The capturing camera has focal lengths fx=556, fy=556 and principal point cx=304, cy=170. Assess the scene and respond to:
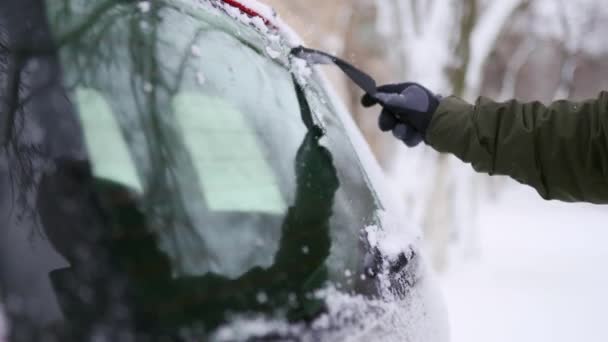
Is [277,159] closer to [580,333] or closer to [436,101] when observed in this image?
[436,101]

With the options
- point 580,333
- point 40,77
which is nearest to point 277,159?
point 40,77

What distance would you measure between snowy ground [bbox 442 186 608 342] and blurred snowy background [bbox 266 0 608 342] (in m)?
0.02

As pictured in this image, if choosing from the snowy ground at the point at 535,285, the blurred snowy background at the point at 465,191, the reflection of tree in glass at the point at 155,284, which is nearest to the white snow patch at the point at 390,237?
the reflection of tree in glass at the point at 155,284

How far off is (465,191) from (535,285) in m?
3.19

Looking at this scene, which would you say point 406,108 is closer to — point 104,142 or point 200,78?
point 200,78

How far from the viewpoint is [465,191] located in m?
10.4

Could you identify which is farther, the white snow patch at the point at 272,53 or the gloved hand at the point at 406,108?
the gloved hand at the point at 406,108

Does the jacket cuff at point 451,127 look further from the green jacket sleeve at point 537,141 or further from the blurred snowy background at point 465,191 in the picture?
the blurred snowy background at point 465,191

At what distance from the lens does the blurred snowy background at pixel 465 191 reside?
532 centimetres

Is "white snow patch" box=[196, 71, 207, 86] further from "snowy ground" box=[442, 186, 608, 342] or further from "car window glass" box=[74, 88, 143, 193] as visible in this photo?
"snowy ground" box=[442, 186, 608, 342]

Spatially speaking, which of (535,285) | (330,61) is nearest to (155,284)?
(330,61)

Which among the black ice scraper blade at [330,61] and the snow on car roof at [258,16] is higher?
the snow on car roof at [258,16]

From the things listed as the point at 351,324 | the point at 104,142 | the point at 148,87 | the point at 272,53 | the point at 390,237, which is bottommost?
the point at 351,324

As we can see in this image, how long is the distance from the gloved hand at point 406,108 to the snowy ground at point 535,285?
2.91 m
